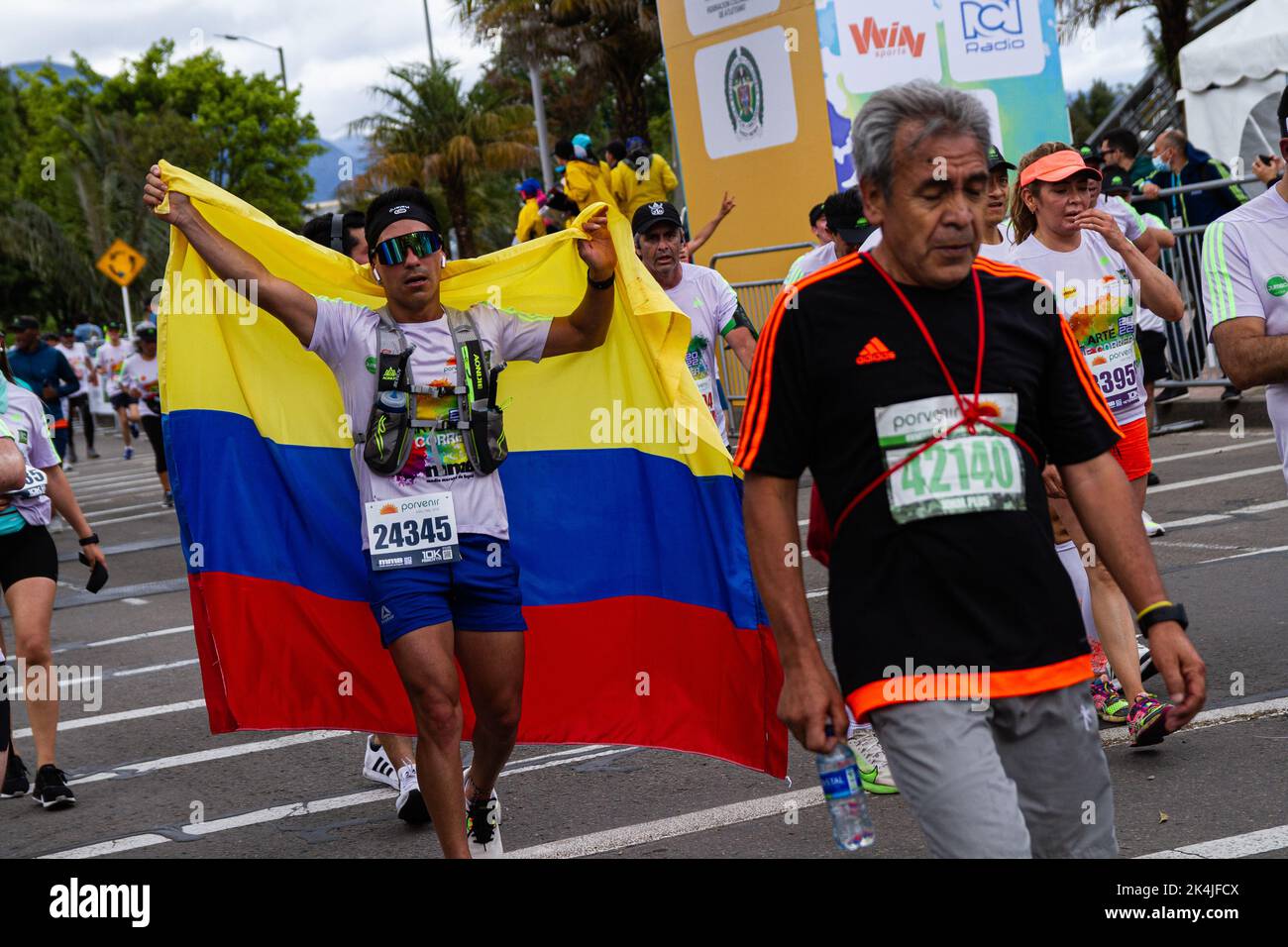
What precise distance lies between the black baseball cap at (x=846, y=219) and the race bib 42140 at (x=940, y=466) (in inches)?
167

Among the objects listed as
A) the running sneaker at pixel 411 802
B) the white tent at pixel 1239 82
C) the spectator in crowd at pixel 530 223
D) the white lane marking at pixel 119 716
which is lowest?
the running sneaker at pixel 411 802

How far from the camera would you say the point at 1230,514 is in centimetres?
1055

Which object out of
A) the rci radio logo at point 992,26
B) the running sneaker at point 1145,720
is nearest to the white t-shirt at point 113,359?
the rci radio logo at point 992,26

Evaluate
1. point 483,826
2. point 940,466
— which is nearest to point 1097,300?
point 483,826

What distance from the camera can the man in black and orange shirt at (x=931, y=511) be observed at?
10.8ft

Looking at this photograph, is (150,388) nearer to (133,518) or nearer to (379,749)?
(133,518)

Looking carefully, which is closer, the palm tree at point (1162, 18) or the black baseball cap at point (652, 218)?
the black baseball cap at point (652, 218)

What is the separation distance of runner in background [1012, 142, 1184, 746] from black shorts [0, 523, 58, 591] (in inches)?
170

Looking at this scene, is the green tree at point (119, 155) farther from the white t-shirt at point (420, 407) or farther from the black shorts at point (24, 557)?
the white t-shirt at point (420, 407)

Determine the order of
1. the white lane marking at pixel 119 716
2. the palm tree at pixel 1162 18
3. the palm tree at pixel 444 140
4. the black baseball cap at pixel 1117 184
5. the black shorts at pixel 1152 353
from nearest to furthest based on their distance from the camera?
the white lane marking at pixel 119 716 → the black shorts at pixel 1152 353 → the black baseball cap at pixel 1117 184 → the palm tree at pixel 1162 18 → the palm tree at pixel 444 140

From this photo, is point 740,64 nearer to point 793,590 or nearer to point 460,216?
point 793,590

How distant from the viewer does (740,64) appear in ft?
55.7

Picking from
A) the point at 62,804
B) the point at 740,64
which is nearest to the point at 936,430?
the point at 62,804

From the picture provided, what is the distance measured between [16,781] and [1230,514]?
743 centimetres
